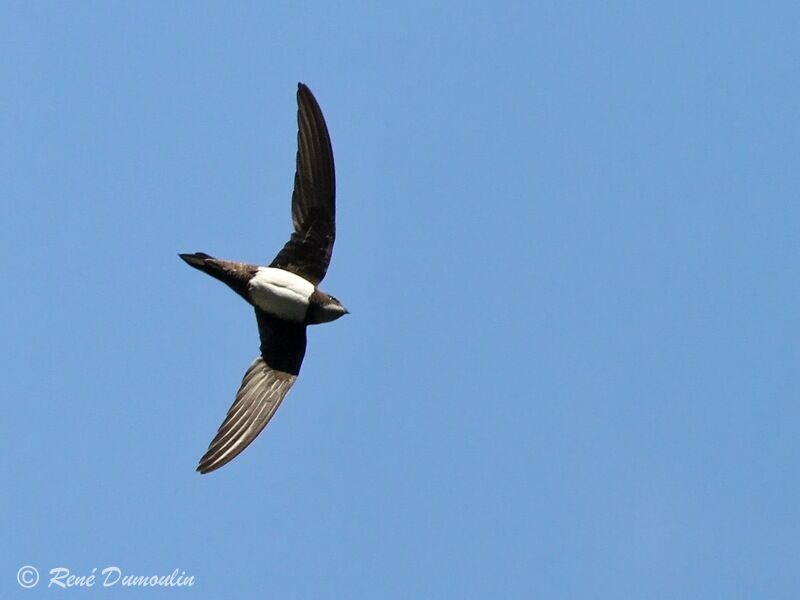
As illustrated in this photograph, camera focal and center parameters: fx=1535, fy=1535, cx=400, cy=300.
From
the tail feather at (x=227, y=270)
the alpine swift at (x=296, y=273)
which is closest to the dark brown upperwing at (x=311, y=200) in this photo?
the alpine swift at (x=296, y=273)

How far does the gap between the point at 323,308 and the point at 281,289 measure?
0.45 meters

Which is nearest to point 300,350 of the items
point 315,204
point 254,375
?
point 254,375

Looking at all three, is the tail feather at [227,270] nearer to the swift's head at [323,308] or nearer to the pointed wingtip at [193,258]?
the pointed wingtip at [193,258]

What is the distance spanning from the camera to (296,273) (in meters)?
15.1

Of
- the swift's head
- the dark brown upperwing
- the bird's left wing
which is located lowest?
the bird's left wing

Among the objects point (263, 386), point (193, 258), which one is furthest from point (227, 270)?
point (263, 386)

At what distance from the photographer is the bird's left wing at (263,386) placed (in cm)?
1459

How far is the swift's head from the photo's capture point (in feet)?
49.4

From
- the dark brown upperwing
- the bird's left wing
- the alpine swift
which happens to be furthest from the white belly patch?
the bird's left wing

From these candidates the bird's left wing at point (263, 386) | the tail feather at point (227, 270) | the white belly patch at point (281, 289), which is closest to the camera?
the bird's left wing at point (263, 386)

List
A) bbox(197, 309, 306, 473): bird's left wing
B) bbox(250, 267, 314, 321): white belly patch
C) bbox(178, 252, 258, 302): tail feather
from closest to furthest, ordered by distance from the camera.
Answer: bbox(197, 309, 306, 473): bird's left wing → bbox(178, 252, 258, 302): tail feather → bbox(250, 267, 314, 321): white belly patch

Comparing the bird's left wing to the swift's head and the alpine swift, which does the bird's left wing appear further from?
the swift's head

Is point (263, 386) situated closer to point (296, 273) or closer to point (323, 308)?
point (323, 308)

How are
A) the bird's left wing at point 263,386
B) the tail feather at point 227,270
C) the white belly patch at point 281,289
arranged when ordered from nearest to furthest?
the bird's left wing at point 263,386 < the tail feather at point 227,270 < the white belly patch at point 281,289
